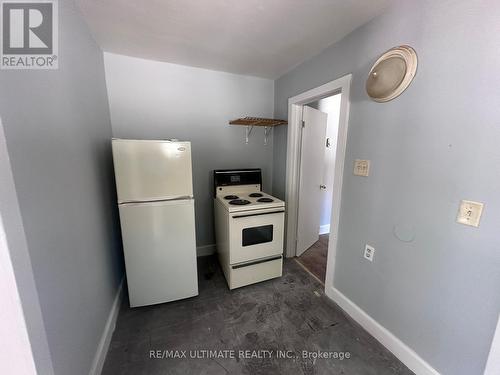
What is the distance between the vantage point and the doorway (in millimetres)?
2396

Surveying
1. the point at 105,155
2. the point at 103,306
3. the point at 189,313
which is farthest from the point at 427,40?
the point at 103,306

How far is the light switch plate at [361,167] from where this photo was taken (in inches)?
59.1

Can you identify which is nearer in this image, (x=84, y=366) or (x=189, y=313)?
(x=84, y=366)

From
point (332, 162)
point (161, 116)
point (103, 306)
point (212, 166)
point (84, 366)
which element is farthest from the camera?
point (332, 162)

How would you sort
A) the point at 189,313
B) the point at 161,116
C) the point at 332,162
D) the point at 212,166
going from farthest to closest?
the point at 332,162 → the point at 212,166 → the point at 161,116 → the point at 189,313

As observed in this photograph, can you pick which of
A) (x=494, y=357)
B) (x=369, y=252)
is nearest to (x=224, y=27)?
(x=369, y=252)

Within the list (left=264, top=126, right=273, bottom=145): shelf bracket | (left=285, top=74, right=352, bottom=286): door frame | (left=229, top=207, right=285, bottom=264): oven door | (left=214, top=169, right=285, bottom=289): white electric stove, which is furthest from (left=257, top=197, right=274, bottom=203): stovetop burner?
(left=264, top=126, right=273, bottom=145): shelf bracket

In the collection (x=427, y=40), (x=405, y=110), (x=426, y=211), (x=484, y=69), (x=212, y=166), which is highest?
(x=427, y=40)

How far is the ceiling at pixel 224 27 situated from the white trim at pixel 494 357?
6.38ft

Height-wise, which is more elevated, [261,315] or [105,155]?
[105,155]

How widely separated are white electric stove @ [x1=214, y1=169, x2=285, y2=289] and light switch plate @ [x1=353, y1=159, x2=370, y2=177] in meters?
0.75

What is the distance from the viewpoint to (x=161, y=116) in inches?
86.7

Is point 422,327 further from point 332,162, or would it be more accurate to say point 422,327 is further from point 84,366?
point 332,162

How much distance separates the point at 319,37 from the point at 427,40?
2.58ft
